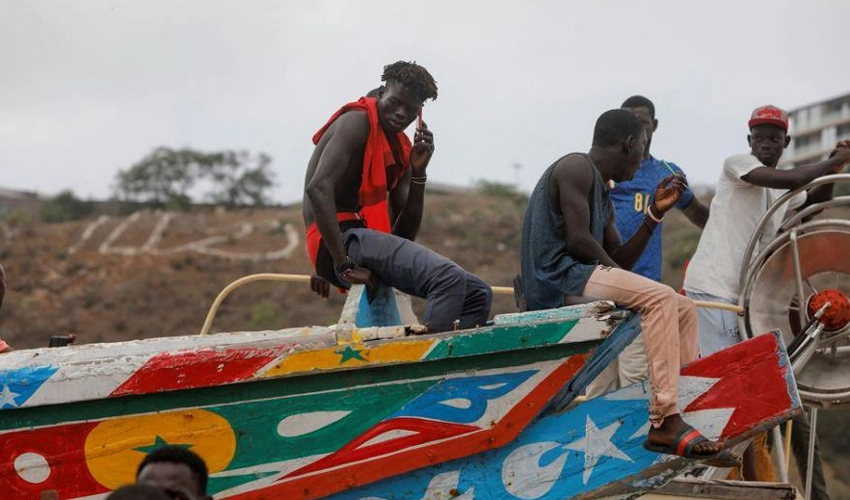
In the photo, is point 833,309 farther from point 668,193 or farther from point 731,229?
point 668,193

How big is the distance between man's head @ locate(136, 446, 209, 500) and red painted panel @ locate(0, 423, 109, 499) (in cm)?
64

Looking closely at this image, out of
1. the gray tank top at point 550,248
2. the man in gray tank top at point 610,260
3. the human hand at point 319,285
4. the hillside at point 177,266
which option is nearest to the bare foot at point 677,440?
the man in gray tank top at point 610,260

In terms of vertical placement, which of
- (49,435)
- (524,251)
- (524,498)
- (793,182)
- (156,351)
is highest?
(793,182)

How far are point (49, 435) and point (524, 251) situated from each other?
2.19 m

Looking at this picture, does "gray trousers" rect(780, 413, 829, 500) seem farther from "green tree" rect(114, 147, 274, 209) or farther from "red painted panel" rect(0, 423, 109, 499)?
"green tree" rect(114, 147, 274, 209)

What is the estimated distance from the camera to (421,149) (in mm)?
4926

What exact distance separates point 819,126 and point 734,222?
61.5 m

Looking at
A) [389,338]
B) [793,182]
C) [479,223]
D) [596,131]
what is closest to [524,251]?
[596,131]

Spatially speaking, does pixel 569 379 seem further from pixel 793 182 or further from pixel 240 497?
pixel 793 182

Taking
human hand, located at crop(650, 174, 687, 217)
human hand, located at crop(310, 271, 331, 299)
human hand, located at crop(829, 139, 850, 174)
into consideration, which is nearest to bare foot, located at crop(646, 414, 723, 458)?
human hand, located at crop(650, 174, 687, 217)

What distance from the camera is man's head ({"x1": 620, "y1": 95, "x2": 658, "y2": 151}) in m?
6.36

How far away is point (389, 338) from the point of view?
3.93 meters

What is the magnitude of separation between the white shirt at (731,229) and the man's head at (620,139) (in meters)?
1.00

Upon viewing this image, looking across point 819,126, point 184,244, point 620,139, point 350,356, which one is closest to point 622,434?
point 350,356
